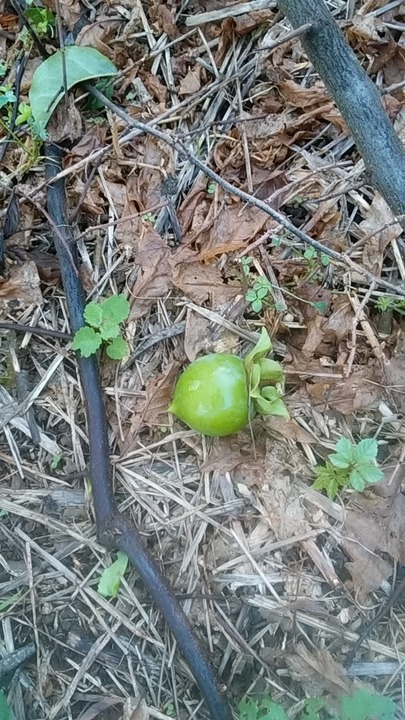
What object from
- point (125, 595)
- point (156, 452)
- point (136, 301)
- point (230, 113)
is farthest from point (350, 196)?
point (125, 595)

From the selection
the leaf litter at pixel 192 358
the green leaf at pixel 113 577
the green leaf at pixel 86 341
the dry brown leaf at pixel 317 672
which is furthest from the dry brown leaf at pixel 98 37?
the dry brown leaf at pixel 317 672

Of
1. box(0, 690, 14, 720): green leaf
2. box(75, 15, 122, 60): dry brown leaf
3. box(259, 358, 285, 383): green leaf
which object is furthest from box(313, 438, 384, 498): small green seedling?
box(75, 15, 122, 60): dry brown leaf

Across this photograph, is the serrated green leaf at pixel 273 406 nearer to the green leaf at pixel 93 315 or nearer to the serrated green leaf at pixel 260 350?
the serrated green leaf at pixel 260 350

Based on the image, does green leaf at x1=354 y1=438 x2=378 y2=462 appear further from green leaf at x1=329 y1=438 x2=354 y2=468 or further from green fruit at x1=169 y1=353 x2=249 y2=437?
green fruit at x1=169 y1=353 x2=249 y2=437

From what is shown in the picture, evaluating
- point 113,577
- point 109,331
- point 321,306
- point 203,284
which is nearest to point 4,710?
point 113,577

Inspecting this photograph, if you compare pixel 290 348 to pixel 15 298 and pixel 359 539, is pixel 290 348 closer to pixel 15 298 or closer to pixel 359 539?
pixel 359 539

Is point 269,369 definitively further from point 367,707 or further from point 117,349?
point 367,707
